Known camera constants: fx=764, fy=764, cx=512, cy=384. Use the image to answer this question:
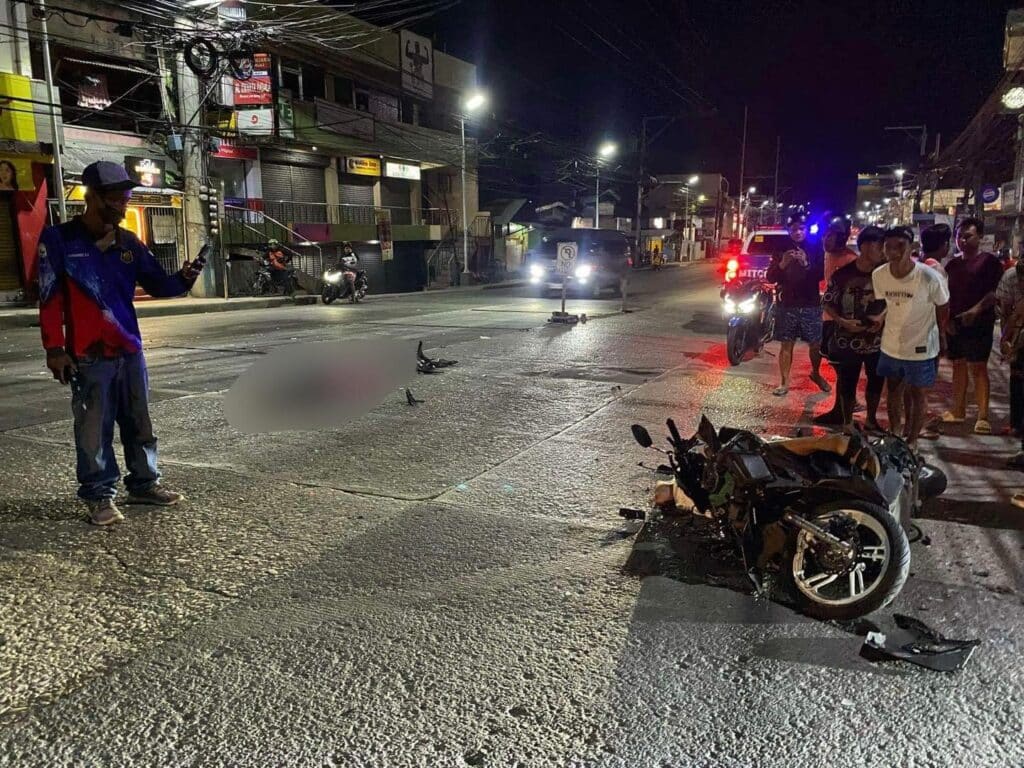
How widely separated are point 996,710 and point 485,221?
41642 mm

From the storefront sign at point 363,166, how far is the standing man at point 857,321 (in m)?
29.4

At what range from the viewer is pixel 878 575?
342 cm

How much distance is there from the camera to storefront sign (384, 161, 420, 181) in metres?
35.3

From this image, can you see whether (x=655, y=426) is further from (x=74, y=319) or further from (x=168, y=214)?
(x=168, y=214)

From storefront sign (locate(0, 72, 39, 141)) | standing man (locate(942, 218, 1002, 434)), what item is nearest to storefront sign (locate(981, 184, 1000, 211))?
standing man (locate(942, 218, 1002, 434))

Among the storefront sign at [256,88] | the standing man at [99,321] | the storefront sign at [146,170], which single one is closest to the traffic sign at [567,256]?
the standing man at [99,321]

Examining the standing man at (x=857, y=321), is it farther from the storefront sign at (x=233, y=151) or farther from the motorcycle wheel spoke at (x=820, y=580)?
the storefront sign at (x=233, y=151)

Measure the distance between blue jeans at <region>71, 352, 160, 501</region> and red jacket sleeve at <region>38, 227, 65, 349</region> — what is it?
208mm

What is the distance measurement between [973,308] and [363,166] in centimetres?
3034

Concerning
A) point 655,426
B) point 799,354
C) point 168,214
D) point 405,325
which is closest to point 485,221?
point 168,214

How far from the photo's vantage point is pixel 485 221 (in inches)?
1693

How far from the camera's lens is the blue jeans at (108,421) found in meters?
4.48

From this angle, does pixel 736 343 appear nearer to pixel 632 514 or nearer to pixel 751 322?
pixel 751 322

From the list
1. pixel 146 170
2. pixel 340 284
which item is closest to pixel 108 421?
pixel 340 284
